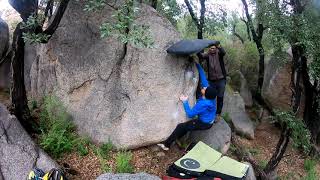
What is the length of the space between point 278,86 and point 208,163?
608 centimetres

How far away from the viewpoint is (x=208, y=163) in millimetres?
8359

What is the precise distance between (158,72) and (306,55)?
333 centimetres

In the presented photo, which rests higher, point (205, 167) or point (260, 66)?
point (260, 66)

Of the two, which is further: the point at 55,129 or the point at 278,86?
the point at 278,86

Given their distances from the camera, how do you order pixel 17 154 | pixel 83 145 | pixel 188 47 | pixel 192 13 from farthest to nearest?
pixel 192 13, pixel 83 145, pixel 188 47, pixel 17 154

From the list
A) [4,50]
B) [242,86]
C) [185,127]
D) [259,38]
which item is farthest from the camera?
[242,86]

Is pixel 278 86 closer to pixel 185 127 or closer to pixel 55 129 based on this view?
pixel 185 127

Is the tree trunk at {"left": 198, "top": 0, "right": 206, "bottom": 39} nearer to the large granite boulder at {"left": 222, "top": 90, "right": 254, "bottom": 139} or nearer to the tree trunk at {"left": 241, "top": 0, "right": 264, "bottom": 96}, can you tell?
the tree trunk at {"left": 241, "top": 0, "right": 264, "bottom": 96}

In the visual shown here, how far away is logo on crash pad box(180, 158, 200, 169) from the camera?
320 inches

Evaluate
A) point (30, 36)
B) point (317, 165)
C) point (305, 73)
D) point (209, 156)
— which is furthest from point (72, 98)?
point (317, 165)

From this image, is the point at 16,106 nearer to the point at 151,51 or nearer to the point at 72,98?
the point at 72,98

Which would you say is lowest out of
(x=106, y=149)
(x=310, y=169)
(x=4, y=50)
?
(x=310, y=169)

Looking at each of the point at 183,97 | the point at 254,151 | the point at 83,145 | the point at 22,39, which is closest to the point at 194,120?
the point at 183,97

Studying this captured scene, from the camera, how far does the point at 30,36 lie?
8086mm
